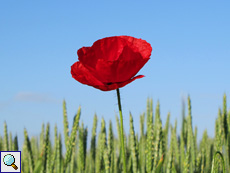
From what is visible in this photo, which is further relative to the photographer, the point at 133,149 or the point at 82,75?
the point at 133,149

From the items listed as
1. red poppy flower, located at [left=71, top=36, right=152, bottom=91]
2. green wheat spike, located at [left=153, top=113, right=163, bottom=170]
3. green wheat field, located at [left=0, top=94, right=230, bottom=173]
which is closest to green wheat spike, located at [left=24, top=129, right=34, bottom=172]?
green wheat field, located at [left=0, top=94, right=230, bottom=173]

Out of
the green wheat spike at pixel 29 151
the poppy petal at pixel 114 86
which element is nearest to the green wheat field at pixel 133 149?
the green wheat spike at pixel 29 151

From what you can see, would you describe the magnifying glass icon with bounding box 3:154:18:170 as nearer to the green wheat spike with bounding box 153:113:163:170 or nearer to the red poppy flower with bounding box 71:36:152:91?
the green wheat spike with bounding box 153:113:163:170

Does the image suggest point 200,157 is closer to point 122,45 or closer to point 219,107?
point 219,107

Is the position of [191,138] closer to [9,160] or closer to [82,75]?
[9,160]

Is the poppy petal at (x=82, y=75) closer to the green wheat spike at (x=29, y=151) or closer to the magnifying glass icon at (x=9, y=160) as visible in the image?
the magnifying glass icon at (x=9, y=160)

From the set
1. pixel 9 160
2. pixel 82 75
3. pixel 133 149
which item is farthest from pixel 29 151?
pixel 82 75
